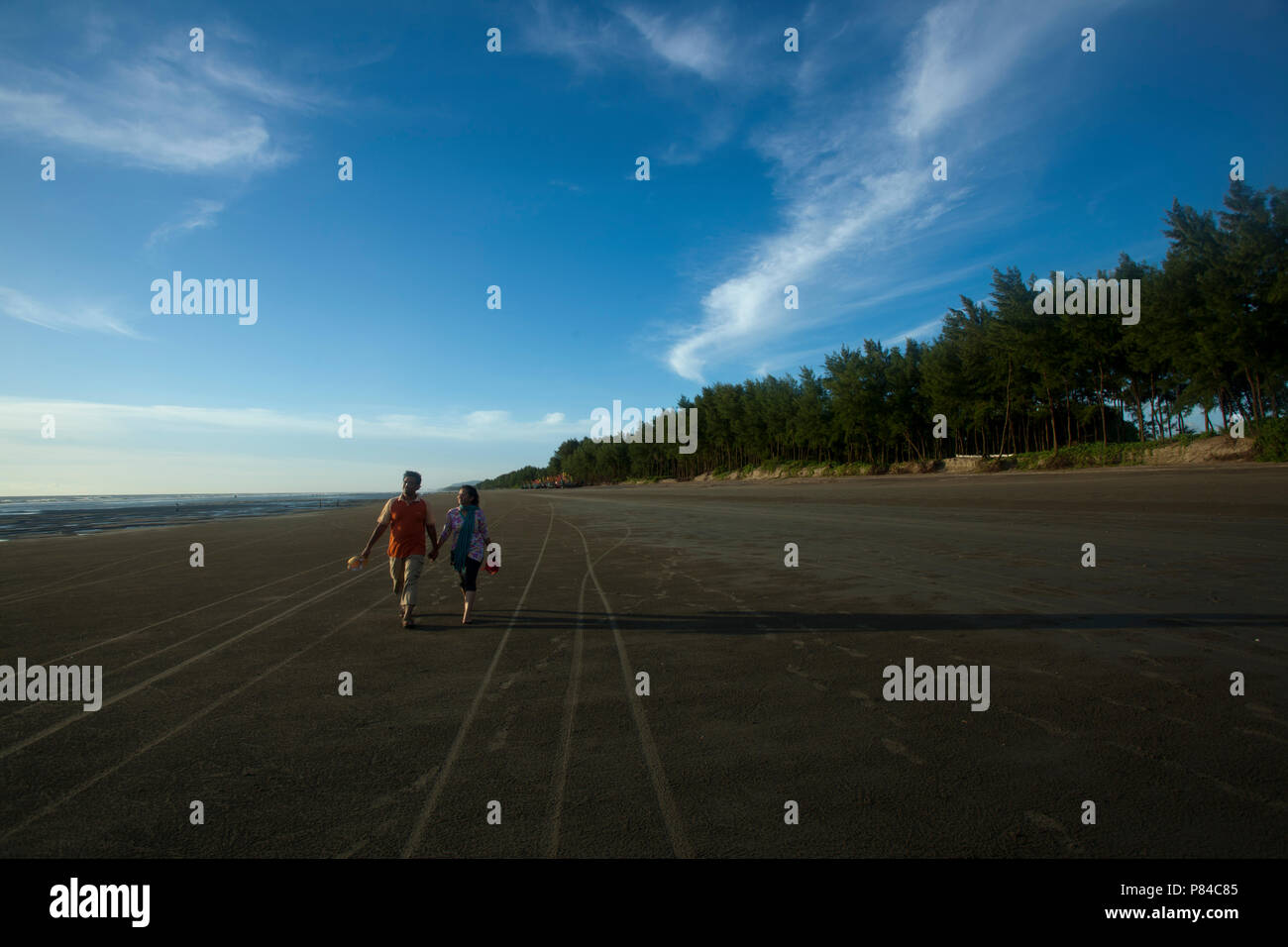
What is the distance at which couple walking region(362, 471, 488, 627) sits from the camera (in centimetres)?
888

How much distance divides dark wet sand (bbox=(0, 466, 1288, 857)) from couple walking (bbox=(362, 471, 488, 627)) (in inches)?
24.1

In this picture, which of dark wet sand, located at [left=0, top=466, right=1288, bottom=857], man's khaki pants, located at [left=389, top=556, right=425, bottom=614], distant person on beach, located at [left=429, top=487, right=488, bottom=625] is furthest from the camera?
distant person on beach, located at [left=429, top=487, right=488, bottom=625]

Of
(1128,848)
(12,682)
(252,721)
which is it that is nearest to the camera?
(1128,848)

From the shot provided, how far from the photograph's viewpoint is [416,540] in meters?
9.09

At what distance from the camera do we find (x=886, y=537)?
688 inches

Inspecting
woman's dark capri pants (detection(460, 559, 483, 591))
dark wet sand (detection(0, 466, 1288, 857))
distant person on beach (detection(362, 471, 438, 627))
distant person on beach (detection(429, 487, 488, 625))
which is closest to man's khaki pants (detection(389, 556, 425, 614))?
distant person on beach (detection(362, 471, 438, 627))

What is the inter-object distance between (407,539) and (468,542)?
87cm

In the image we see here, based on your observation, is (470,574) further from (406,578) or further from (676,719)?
(676,719)

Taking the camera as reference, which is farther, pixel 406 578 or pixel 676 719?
pixel 406 578

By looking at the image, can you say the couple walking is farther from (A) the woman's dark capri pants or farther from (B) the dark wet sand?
(B) the dark wet sand

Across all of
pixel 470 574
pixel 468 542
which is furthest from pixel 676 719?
pixel 468 542
